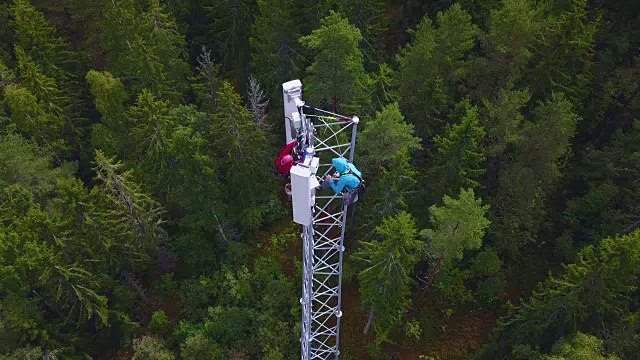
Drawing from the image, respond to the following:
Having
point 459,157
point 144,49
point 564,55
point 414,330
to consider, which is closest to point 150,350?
point 414,330

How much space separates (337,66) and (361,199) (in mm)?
8180

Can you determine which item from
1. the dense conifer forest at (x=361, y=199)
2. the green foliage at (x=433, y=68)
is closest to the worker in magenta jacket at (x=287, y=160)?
the dense conifer forest at (x=361, y=199)

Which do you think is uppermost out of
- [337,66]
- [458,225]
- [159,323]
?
[337,66]

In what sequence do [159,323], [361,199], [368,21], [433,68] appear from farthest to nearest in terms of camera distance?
[368,21] < [159,323] < [361,199] < [433,68]

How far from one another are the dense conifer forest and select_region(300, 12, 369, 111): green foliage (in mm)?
117

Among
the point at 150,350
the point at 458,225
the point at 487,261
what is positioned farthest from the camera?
the point at 487,261

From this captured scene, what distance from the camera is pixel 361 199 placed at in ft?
98.5

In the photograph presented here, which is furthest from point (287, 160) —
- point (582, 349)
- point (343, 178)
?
point (582, 349)

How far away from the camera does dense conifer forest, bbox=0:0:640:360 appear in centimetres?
2492

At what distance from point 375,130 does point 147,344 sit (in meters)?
18.0

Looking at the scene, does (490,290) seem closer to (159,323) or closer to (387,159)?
(387,159)

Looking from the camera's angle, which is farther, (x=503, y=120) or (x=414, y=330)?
(x=414, y=330)

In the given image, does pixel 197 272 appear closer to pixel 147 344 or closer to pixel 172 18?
pixel 147 344

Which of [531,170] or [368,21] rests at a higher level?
[368,21]
